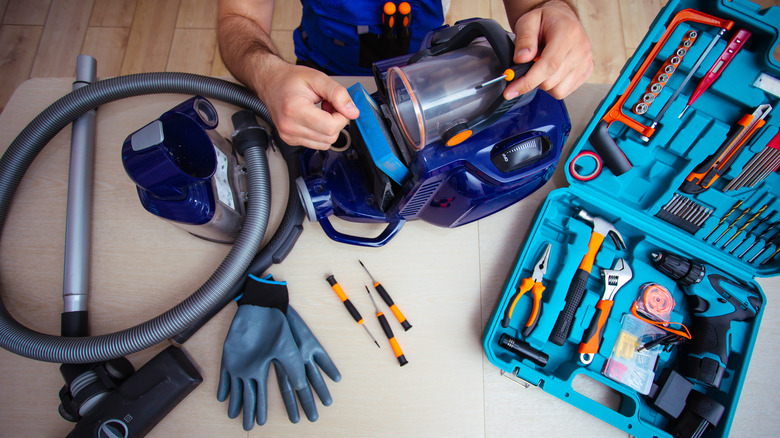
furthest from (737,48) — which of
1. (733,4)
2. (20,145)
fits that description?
(20,145)

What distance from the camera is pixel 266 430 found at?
0.80 m

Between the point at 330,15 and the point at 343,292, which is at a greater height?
the point at 330,15

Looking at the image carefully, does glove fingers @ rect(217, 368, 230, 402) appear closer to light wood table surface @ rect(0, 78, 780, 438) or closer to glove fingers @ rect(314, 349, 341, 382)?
light wood table surface @ rect(0, 78, 780, 438)

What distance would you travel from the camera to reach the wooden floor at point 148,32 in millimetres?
1829

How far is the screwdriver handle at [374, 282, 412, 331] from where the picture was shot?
843 mm

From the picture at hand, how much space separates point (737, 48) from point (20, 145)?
4.98 feet

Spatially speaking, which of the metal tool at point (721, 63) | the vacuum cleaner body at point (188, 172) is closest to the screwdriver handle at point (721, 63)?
the metal tool at point (721, 63)

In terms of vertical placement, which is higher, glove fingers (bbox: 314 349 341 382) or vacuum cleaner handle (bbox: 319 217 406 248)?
vacuum cleaner handle (bbox: 319 217 406 248)

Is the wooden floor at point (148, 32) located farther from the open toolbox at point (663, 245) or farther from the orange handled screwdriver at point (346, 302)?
the orange handled screwdriver at point (346, 302)

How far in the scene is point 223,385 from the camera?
0.79 metres

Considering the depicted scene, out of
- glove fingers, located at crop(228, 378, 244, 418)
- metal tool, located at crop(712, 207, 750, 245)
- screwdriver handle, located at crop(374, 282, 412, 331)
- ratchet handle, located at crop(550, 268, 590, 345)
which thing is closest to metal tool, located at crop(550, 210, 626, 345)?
ratchet handle, located at crop(550, 268, 590, 345)

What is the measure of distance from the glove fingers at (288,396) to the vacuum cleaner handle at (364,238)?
29 centimetres

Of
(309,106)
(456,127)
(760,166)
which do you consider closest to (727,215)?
(760,166)

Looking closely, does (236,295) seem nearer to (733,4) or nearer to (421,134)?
(421,134)
